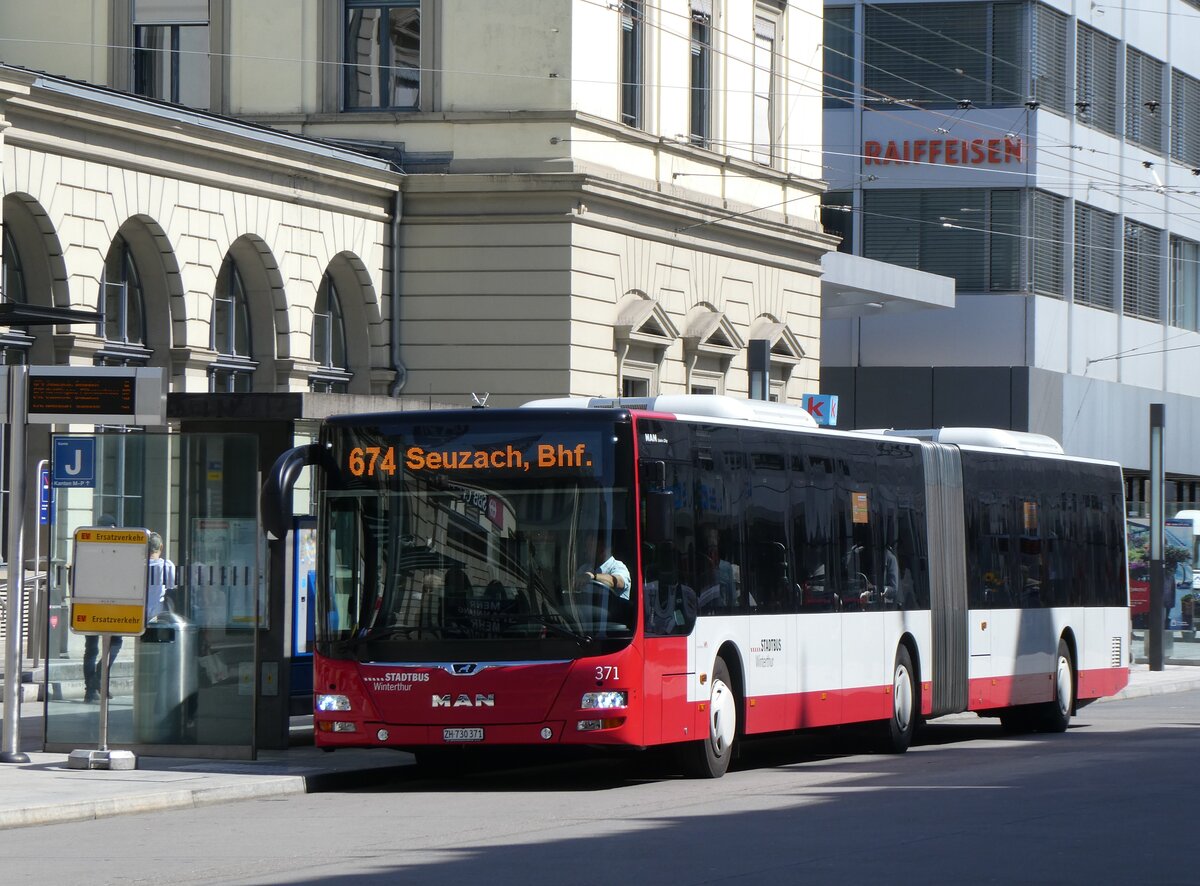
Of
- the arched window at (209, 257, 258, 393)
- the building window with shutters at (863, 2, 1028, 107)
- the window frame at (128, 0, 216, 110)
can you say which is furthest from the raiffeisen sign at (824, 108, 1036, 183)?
the arched window at (209, 257, 258, 393)

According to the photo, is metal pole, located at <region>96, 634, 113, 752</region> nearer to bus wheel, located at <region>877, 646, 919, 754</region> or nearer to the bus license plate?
the bus license plate

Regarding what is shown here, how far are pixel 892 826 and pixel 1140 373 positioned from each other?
133ft

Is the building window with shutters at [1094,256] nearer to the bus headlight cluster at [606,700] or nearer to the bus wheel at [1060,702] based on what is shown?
the bus wheel at [1060,702]

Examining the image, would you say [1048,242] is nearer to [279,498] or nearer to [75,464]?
[75,464]

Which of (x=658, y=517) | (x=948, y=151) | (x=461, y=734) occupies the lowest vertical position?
(x=461, y=734)

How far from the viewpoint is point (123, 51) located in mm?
32594

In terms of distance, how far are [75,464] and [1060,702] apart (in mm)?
11291

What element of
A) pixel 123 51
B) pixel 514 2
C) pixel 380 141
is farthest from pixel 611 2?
pixel 123 51

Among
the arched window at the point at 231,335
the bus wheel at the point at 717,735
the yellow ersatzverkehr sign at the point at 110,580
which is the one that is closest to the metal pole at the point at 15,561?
the yellow ersatzverkehr sign at the point at 110,580

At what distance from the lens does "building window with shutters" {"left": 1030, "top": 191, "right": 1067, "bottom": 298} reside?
157 feet

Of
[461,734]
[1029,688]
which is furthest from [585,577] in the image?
[1029,688]

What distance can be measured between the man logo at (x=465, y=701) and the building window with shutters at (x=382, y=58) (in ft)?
56.8

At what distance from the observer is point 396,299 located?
32.4 meters

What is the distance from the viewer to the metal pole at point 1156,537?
114 ft
